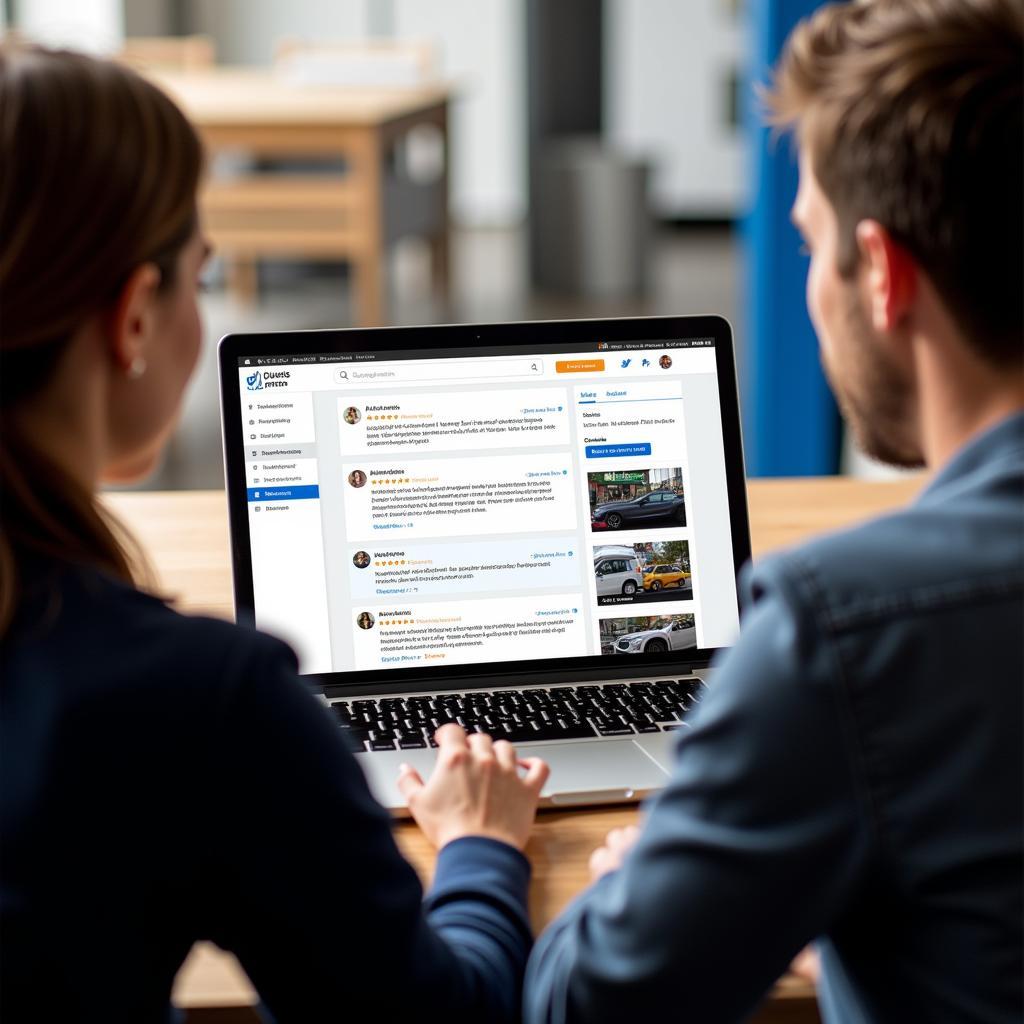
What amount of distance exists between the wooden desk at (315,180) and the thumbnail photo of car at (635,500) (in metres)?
3.34

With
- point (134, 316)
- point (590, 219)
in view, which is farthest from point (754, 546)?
point (590, 219)

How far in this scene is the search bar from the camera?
3.71 ft

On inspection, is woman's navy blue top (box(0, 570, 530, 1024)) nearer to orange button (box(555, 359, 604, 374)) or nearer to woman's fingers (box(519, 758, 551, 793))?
woman's fingers (box(519, 758, 551, 793))

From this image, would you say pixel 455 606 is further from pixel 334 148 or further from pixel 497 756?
pixel 334 148

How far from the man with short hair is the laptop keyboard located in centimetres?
30

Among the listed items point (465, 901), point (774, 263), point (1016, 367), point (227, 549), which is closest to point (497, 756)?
point (465, 901)

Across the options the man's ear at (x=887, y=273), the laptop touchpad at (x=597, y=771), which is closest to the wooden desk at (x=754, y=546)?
the laptop touchpad at (x=597, y=771)

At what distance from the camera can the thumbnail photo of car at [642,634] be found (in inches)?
44.0

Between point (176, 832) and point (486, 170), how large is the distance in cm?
857

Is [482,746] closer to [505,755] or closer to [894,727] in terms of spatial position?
[505,755]

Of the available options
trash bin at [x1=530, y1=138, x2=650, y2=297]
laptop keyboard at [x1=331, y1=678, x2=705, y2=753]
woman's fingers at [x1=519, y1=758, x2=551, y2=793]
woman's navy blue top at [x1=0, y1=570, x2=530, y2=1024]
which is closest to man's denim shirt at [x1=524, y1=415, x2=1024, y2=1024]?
woman's navy blue top at [x1=0, y1=570, x2=530, y2=1024]

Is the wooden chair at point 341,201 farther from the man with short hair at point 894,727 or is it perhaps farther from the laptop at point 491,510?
the man with short hair at point 894,727

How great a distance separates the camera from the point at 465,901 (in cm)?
82

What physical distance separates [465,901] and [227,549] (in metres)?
0.69
